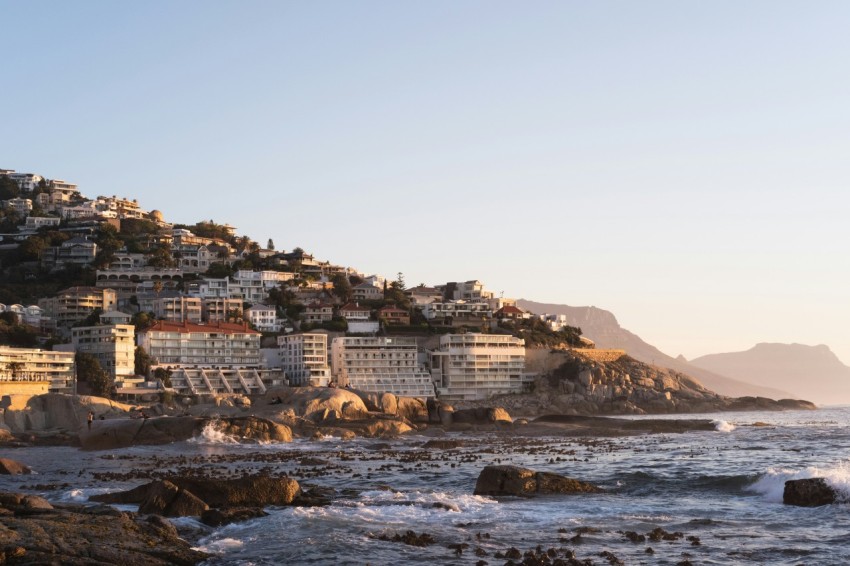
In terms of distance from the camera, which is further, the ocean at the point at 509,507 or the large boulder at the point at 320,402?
the large boulder at the point at 320,402

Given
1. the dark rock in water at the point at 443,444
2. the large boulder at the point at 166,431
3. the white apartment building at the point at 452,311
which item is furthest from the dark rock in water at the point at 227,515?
the white apartment building at the point at 452,311

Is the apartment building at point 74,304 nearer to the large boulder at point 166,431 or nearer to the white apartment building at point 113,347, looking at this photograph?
the white apartment building at point 113,347

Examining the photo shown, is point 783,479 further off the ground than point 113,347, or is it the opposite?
point 113,347

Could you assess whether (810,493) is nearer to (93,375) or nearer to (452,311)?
(93,375)

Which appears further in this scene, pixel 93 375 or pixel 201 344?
pixel 201 344

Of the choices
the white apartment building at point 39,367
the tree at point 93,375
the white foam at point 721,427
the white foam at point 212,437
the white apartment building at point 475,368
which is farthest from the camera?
the white apartment building at point 475,368

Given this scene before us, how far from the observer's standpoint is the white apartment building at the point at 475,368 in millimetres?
138375

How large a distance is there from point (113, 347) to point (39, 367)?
1001 centimetres

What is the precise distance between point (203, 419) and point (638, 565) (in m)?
49.4

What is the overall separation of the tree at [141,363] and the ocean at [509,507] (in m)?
59.0

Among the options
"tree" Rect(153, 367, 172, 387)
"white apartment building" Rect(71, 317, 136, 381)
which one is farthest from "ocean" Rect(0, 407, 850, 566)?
"tree" Rect(153, 367, 172, 387)

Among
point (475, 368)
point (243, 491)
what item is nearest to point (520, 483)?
point (243, 491)

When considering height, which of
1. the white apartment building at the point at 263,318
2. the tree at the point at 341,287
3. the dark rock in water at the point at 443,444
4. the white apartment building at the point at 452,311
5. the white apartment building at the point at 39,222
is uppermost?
the white apartment building at the point at 39,222

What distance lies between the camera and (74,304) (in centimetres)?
14075
